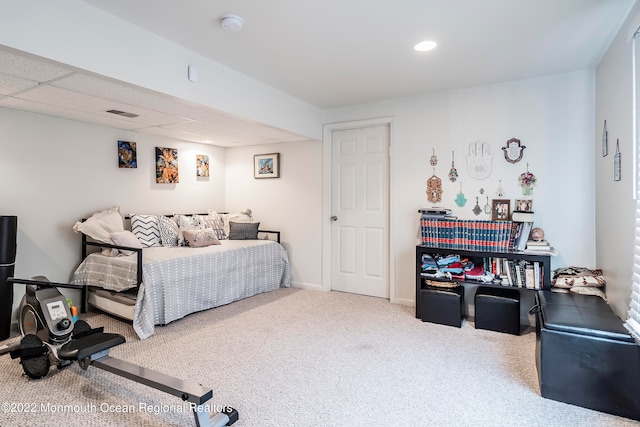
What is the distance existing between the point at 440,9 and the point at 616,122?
149 centimetres

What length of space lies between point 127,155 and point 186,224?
1046mm

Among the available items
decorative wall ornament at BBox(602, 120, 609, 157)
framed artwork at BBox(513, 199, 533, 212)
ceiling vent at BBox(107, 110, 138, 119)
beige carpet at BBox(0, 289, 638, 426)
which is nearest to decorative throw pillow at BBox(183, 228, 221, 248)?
beige carpet at BBox(0, 289, 638, 426)

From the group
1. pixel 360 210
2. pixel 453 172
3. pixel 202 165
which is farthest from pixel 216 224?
pixel 453 172

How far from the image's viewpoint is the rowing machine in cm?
189

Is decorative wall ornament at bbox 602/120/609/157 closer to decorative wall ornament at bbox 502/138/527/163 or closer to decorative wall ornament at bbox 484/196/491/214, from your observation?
decorative wall ornament at bbox 502/138/527/163

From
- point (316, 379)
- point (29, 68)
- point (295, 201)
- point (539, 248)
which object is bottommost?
point (316, 379)

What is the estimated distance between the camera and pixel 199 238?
406 centimetres

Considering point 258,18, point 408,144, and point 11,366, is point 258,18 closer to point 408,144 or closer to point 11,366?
point 408,144

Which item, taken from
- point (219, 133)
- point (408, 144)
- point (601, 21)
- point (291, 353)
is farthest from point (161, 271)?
point (601, 21)

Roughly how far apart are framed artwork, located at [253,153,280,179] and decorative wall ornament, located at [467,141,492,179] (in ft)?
8.24

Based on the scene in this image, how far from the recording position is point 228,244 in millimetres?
4316

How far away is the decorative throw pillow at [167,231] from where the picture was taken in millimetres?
4066

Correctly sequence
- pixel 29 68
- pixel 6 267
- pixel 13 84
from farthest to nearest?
pixel 6 267
pixel 13 84
pixel 29 68

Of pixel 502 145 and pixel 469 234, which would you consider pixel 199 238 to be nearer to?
pixel 469 234
